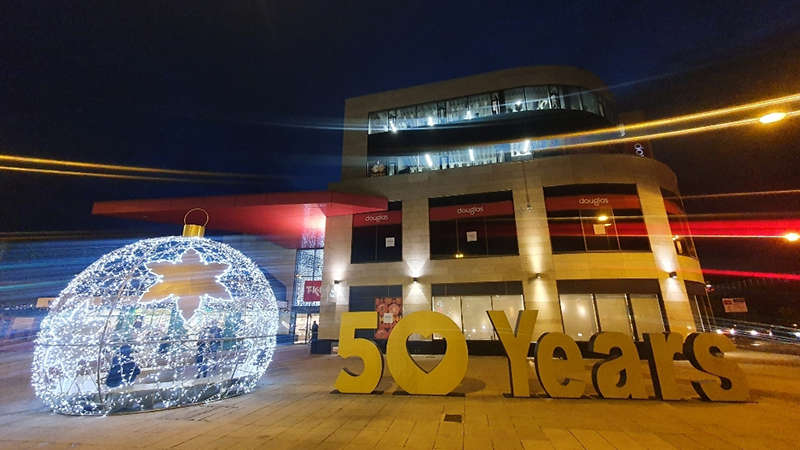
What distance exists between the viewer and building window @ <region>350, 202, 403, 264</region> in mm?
17469

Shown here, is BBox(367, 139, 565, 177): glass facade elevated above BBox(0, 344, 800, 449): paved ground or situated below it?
above

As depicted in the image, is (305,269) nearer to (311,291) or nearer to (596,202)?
(311,291)

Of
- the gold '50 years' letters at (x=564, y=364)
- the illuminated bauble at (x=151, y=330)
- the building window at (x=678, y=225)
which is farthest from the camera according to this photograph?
the building window at (x=678, y=225)

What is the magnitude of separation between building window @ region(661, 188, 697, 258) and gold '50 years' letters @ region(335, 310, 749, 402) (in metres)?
12.0

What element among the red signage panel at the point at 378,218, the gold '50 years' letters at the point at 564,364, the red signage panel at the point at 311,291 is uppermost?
the red signage panel at the point at 378,218

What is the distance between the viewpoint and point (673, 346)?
692cm

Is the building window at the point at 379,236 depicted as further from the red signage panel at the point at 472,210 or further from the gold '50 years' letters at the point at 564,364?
the gold '50 years' letters at the point at 564,364

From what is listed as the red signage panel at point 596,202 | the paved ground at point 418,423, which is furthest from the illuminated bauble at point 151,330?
the red signage panel at point 596,202

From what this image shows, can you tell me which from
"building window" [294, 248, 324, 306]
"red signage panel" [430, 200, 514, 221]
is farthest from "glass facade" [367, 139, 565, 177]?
"building window" [294, 248, 324, 306]

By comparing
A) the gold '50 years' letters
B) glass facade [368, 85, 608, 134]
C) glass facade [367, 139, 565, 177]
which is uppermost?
glass facade [368, 85, 608, 134]

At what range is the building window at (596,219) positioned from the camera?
15336 mm

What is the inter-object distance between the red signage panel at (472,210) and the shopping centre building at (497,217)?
0.26 feet

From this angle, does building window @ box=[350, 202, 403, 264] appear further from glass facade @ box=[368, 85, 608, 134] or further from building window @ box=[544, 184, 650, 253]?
building window @ box=[544, 184, 650, 253]

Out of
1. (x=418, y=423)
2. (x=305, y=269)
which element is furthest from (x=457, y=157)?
(x=305, y=269)
